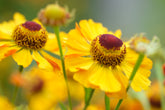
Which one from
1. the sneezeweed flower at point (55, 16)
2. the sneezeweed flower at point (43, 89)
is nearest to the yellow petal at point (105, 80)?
the sneezeweed flower at point (55, 16)

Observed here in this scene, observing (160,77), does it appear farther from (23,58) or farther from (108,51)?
(23,58)

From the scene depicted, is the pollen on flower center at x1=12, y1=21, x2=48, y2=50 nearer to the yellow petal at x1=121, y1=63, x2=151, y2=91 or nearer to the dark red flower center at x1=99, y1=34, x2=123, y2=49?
the dark red flower center at x1=99, y1=34, x2=123, y2=49

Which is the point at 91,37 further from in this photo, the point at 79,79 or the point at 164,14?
the point at 164,14

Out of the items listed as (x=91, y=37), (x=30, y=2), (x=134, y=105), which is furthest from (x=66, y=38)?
(x=30, y=2)

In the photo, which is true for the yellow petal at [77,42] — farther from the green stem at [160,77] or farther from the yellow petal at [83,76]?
the green stem at [160,77]

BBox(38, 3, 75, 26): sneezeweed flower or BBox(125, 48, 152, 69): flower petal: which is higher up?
BBox(38, 3, 75, 26): sneezeweed flower

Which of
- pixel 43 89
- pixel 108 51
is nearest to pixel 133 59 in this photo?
pixel 108 51

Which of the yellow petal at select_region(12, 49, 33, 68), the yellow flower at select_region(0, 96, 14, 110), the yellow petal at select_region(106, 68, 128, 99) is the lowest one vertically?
the yellow flower at select_region(0, 96, 14, 110)

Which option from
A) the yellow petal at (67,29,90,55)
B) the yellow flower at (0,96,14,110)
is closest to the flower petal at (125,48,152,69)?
the yellow petal at (67,29,90,55)
